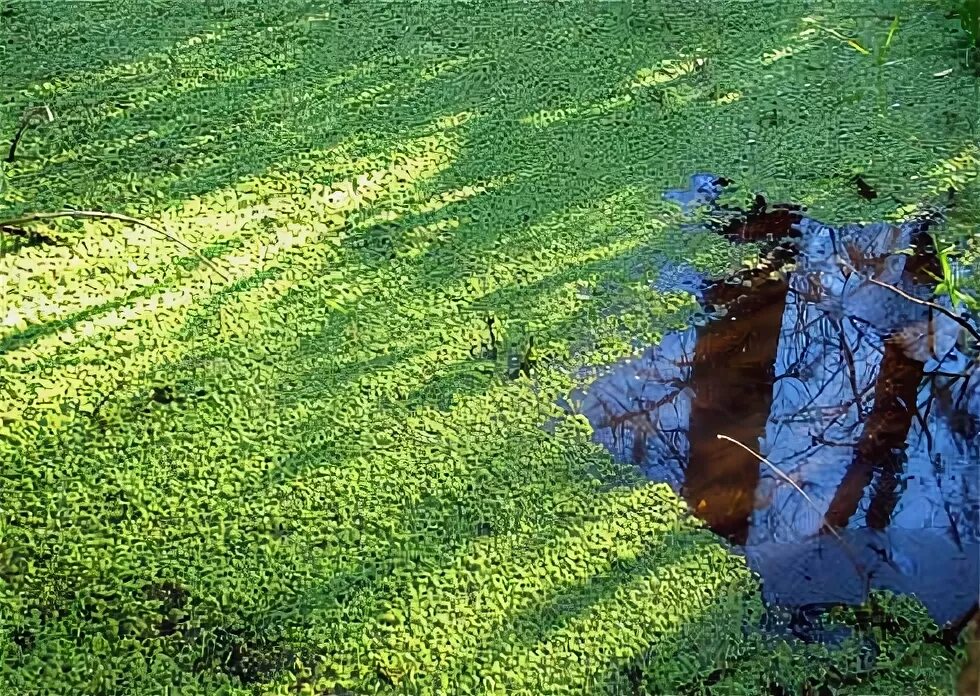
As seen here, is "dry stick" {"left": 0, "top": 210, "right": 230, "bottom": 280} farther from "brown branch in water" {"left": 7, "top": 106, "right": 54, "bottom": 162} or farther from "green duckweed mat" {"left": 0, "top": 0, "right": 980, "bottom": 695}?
"brown branch in water" {"left": 7, "top": 106, "right": 54, "bottom": 162}

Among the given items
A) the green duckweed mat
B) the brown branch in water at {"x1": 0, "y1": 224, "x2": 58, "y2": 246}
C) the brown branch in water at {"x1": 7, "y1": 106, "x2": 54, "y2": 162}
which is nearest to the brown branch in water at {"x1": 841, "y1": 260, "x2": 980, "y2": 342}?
the green duckweed mat

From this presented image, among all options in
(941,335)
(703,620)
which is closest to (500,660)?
(703,620)

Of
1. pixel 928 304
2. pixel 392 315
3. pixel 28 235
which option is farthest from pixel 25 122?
pixel 928 304

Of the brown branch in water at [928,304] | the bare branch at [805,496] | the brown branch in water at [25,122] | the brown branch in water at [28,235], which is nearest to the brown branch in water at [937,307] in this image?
the brown branch in water at [928,304]

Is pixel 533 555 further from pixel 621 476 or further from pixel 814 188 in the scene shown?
pixel 814 188

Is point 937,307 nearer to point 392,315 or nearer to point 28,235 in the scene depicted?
point 392,315

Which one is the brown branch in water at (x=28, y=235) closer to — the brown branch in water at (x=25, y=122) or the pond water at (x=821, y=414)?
the brown branch in water at (x=25, y=122)
